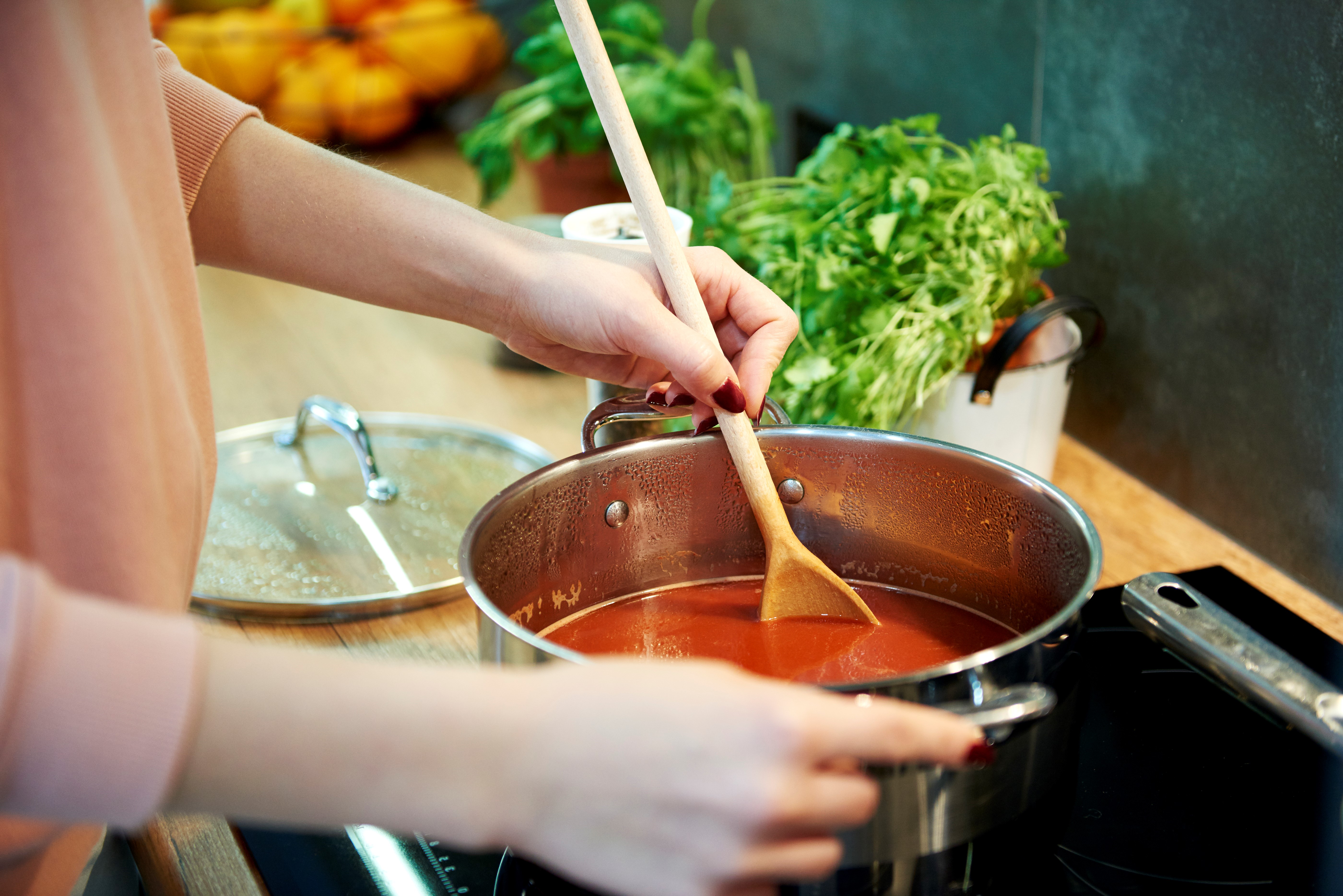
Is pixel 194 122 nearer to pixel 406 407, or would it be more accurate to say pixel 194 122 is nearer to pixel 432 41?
pixel 406 407

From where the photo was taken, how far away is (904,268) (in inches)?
39.6

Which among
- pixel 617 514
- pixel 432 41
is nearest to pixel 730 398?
pixel 617 514

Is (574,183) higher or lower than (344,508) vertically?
higher

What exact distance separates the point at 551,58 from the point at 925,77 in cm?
55

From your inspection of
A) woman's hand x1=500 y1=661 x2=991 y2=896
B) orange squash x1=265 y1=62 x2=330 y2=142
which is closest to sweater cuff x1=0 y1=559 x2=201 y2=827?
woman's hand x1=500 y1=661 x2=991 y2=896

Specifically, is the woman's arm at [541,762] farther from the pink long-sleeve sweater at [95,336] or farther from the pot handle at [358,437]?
the pot handle at [358,437]

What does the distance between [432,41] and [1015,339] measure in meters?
1.16

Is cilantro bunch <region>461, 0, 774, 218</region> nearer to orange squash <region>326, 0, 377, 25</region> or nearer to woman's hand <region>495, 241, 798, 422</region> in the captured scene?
orange squash <region>326, 0, 377, 25</region>

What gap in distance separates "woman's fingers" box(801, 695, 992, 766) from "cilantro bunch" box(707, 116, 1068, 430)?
0.50 m

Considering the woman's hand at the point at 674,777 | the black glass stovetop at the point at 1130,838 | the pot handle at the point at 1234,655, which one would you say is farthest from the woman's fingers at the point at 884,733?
the pot handle at the point at 1234,655

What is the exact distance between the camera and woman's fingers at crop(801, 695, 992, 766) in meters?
0.39

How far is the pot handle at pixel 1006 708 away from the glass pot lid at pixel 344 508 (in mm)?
485

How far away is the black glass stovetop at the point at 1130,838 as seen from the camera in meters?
0.59

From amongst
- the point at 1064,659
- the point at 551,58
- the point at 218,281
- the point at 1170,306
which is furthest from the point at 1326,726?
the point at 218,281
